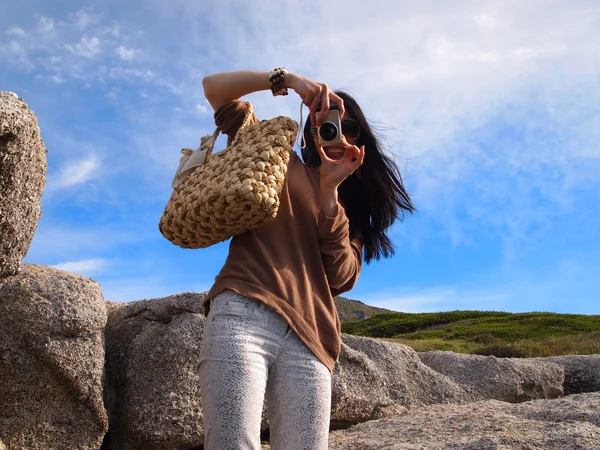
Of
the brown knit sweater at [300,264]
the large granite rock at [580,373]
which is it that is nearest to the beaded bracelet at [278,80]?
the brown knit sweater at [300,264]

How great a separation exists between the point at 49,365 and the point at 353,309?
147 ft

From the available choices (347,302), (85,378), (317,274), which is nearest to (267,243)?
(317,274)

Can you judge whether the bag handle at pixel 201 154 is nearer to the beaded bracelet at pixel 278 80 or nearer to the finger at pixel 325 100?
the beaded bracelet at pixel 278 80

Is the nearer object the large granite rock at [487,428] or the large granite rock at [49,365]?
the large granite rock at [487,428]

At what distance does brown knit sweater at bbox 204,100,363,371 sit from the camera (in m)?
2.68

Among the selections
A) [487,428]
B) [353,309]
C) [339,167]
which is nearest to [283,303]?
[339,167]

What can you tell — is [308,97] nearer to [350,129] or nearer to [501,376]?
[350,129]

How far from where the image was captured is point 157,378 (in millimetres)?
5500

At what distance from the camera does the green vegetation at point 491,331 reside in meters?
12.5

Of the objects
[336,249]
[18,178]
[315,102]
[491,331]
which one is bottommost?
[336,249]

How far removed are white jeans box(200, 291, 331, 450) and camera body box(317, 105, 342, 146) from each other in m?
0.93

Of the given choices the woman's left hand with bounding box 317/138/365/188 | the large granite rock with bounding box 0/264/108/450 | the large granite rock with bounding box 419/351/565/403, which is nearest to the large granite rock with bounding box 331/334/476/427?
the large granite rock with bounding box 419/351/565/403

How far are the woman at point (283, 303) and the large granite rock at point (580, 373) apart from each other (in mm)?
6579

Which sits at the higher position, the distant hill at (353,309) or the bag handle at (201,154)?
the distant hill at (353,309)
